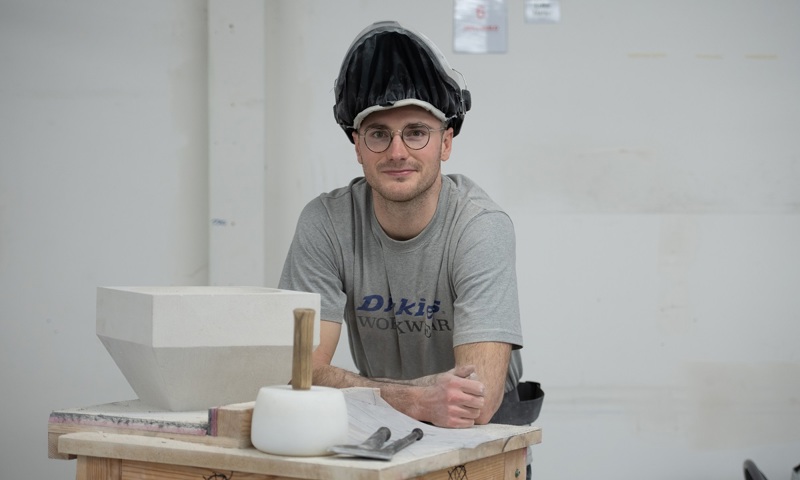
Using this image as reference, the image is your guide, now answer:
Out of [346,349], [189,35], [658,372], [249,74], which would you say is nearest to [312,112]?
[249,74]

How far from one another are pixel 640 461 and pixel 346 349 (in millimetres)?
1181

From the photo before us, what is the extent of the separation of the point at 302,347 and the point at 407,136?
0.99m

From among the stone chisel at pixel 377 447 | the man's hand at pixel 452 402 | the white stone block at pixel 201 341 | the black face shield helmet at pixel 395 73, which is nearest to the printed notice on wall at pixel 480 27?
the black face shield helmet at pixel 395 73

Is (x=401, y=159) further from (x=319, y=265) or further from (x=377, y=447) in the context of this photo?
(x=377, y=447)

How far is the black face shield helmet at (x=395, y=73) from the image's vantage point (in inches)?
84.4

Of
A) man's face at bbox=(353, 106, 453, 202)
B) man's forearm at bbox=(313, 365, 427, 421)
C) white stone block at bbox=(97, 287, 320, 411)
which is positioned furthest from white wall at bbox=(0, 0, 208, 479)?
white stone block at bbox=(97, 287, 320, 411)

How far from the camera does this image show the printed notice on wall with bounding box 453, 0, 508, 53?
3.43 m

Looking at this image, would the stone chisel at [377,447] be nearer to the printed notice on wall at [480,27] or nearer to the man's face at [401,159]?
the man's face at [401,159]

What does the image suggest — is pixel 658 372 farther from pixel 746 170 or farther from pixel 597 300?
pixel 746 170

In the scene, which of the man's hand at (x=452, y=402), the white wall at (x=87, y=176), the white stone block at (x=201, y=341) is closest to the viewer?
the white stone block at (x=201, y=341)

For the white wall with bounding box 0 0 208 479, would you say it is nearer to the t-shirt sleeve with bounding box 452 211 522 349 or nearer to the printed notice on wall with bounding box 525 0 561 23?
the printed notice on wall with bounding box 525 0 561 23

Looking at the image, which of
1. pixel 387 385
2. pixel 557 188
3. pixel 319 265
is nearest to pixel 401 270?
pixel 319 265

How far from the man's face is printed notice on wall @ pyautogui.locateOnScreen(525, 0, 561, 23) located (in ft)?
4.56

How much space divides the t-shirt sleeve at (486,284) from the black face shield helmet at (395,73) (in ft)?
0.99
